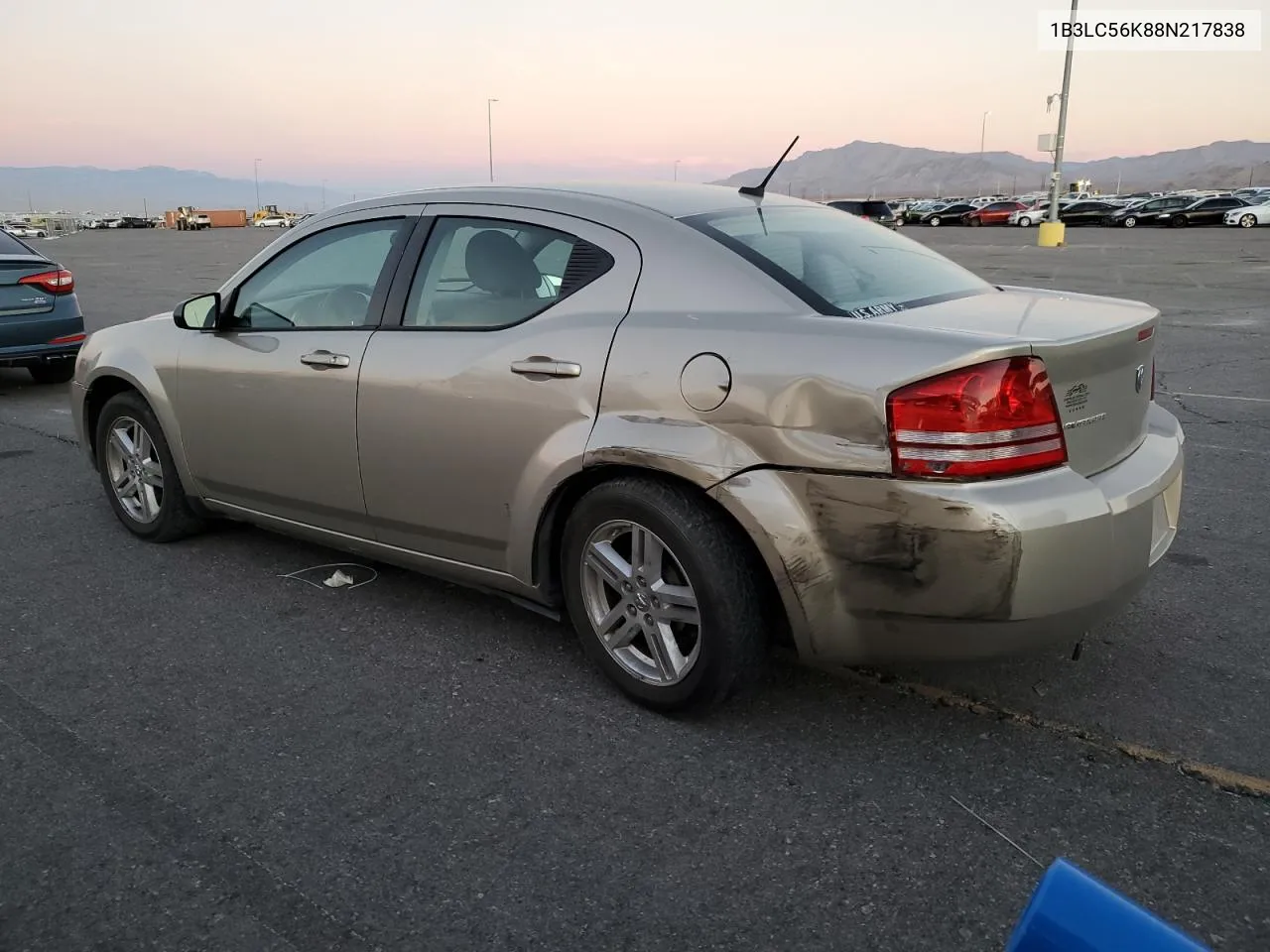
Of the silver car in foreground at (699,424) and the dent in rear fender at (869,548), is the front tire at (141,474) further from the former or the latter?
the dent in rear fender at (869,548)

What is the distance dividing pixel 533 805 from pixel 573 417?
1.14 m

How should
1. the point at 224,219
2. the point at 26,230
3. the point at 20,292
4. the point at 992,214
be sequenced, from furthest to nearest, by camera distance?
the point at 224,219, the point at 26,230, the point at 992,214, the point at 20,292

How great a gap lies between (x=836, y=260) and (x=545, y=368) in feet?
3.31

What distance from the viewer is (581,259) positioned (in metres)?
3.36

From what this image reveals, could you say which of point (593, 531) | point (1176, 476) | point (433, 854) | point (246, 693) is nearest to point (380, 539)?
point (246, 693)

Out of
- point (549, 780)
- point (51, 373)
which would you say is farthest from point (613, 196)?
point (51, 373)

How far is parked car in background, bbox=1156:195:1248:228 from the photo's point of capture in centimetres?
4703

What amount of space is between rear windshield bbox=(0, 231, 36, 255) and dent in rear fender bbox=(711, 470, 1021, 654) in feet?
28.2

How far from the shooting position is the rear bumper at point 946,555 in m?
2.60

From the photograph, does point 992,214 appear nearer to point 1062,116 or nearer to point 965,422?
point 1062,116

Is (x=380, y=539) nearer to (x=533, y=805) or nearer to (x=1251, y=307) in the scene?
(x=533, y=805)

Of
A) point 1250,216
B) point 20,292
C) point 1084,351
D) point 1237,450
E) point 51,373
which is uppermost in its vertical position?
point 1250,216

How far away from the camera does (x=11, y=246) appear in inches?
364

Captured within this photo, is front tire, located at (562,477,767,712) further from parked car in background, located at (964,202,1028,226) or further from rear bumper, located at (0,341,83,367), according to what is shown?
parked car in background, located at (964,202,1028,226)
